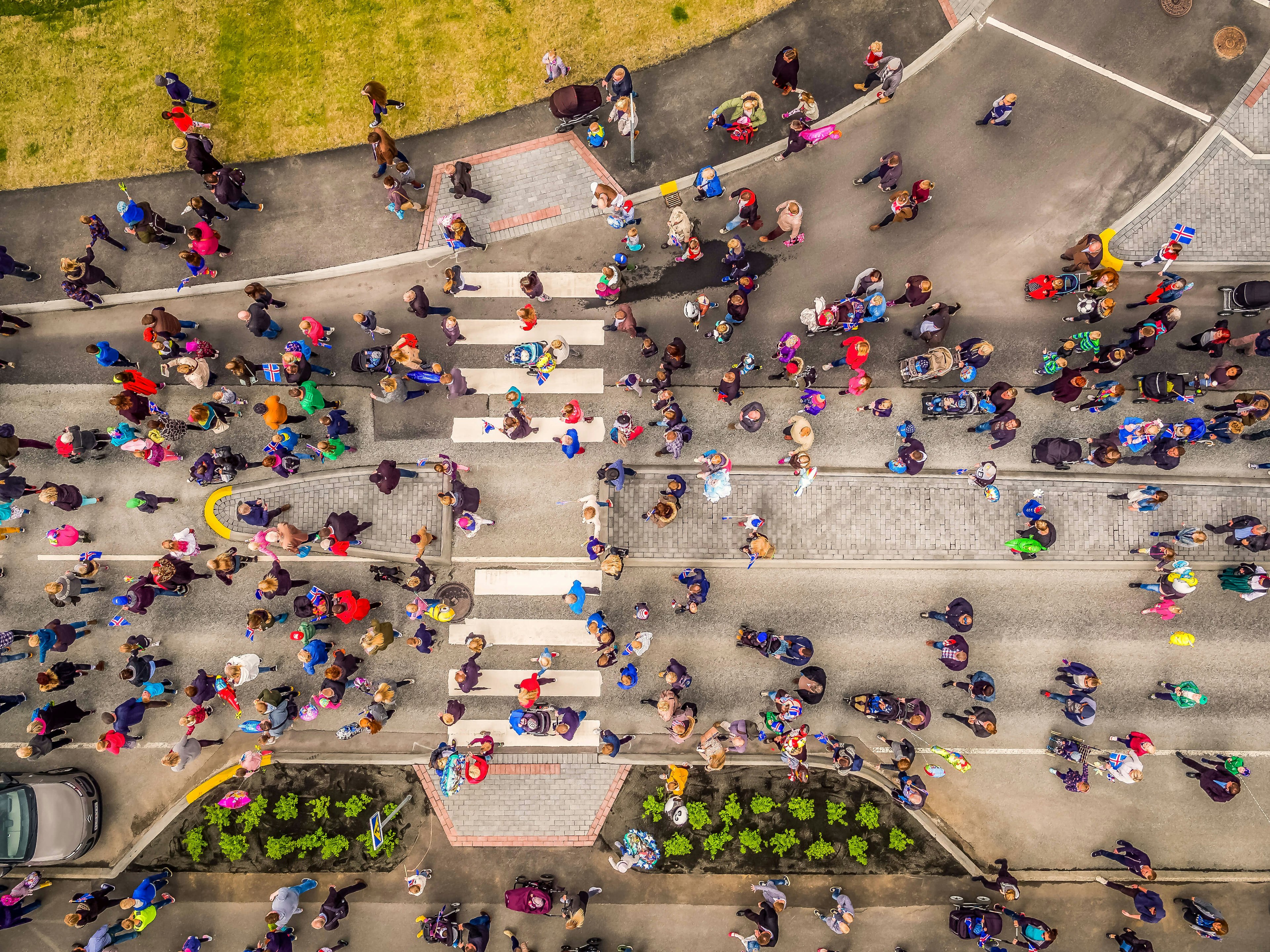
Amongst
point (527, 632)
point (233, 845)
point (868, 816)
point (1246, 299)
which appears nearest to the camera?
point (1246, 299)

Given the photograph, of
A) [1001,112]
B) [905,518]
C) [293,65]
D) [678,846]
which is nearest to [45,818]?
[678,846]

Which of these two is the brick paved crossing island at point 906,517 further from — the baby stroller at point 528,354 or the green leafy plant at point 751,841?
the green leafy plant at point 751,841

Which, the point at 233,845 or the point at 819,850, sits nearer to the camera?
the point at 819,850

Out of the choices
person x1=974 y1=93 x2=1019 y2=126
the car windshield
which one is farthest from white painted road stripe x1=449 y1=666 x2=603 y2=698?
person x1=974 y1=93 x2=1019 y2=126

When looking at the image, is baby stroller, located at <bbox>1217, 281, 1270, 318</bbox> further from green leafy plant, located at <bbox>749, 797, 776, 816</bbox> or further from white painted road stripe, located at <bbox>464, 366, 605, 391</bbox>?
green leafy plant, located at <bbox>749, 797, 776, 816</bbox>

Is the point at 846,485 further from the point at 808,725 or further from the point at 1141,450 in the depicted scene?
the point at 1141,450

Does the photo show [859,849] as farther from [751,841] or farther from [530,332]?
[530,332]

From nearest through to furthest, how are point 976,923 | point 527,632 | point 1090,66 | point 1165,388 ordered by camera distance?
point 976,923 < point 1165,388 < point 527,632 < point 1090,66

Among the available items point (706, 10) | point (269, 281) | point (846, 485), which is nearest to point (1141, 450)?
point (846, 485)
